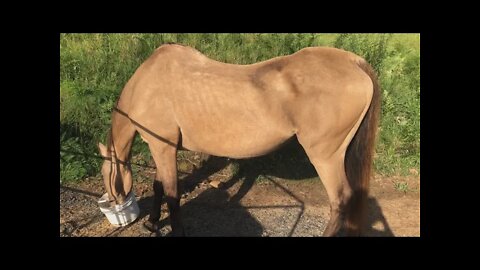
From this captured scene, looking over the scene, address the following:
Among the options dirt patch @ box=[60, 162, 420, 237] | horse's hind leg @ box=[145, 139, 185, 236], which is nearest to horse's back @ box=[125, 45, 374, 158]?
horse's hind leg @ box=[145, 139, 185, 236]

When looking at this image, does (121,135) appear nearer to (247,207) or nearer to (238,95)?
(238,95)

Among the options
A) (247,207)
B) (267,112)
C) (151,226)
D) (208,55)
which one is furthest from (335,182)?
(208,55)

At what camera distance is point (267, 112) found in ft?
12.4

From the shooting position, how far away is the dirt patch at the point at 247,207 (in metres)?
4.53

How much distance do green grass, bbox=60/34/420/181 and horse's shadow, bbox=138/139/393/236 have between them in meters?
0.26

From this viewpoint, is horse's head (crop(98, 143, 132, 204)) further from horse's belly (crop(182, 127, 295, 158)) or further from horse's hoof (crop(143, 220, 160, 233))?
horse's belly (crop(182, 127, 295, 158))

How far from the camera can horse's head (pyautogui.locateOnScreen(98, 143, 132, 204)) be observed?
14.4 ft

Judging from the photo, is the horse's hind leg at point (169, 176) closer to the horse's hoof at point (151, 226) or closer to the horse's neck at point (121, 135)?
the horse's hoof at point (151, 226)

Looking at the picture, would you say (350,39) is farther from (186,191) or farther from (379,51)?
(186,191)

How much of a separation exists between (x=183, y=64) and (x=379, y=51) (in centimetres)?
521

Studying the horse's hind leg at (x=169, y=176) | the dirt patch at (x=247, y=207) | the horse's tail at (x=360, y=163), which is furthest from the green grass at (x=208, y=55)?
the horse's tail at (x=360, y=163)

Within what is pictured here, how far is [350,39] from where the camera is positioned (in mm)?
7949

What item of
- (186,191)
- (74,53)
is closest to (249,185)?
(186,191)

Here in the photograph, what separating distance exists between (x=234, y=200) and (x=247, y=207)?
0.26 m
